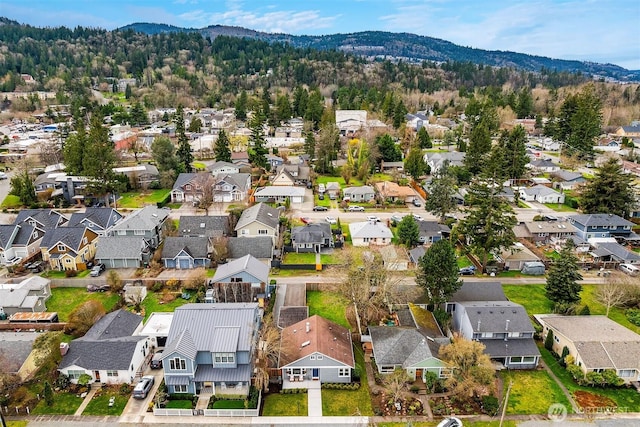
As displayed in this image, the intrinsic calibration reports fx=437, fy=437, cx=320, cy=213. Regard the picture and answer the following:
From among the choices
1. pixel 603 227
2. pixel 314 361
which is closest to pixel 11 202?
pixel 314 361

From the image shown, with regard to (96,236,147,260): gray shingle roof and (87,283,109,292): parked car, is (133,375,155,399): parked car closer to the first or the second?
(87,283,109,292): parked car

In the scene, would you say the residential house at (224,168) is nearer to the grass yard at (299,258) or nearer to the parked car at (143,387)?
the grass yard at (299,258)

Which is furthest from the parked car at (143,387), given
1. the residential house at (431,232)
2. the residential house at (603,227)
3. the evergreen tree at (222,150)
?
the evergreen tree at (222,150)

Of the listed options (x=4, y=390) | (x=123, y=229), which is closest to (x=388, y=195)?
(x=123, y=229)

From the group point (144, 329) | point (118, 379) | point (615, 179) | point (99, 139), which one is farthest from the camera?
point (99, 139)

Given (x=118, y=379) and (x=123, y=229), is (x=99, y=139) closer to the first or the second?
(x=123, y=229)

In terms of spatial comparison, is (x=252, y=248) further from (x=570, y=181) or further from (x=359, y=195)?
(x=570, y=181)
